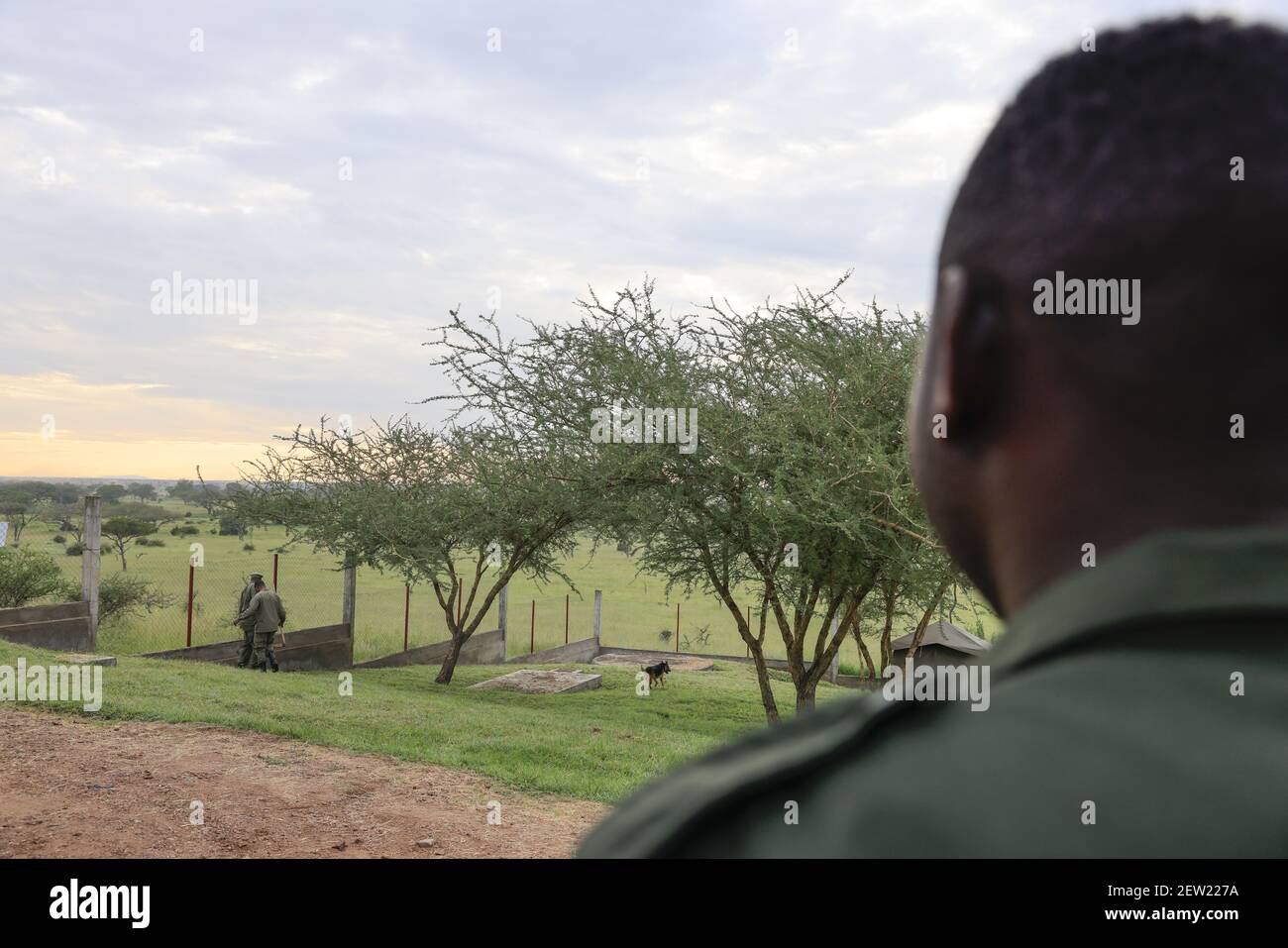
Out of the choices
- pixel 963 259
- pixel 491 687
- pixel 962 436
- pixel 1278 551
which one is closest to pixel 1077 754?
pixel 1278 551

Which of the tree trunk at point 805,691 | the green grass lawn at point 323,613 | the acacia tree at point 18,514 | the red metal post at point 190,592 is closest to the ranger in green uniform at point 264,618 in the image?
the red metal post at point 190,592

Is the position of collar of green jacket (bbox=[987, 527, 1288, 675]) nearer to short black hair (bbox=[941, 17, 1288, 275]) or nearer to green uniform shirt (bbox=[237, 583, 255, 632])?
short black hair (bbox=[941, 17, 1288, 275])

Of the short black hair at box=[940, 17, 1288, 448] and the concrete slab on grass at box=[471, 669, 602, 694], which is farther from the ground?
the short black hair at box=[940, 17, 1288, 448]

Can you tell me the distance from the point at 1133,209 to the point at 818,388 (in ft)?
33.5

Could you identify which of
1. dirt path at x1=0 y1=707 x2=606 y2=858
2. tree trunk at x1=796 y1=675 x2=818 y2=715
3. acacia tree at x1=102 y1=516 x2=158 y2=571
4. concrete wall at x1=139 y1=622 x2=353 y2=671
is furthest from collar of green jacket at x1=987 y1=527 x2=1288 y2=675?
acacia tree at x1=102 y1=516 x2=158 y2=571

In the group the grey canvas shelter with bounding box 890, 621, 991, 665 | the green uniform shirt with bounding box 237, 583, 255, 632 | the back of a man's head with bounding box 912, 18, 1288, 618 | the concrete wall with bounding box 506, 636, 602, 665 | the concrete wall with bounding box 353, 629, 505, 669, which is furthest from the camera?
the concrete wall with bounding box 506, 636, 602, 665

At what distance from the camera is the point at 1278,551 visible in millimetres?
638

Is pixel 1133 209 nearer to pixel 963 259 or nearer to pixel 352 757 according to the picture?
pixel 963 259

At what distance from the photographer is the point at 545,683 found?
19578 mm

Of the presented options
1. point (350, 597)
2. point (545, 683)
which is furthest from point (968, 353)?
point (350, 597)

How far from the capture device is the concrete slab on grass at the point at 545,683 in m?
19.0

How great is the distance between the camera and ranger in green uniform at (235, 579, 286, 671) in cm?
1717

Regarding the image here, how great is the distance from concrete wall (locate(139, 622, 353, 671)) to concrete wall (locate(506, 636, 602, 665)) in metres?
6.93

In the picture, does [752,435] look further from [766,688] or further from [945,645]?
[945,645]
